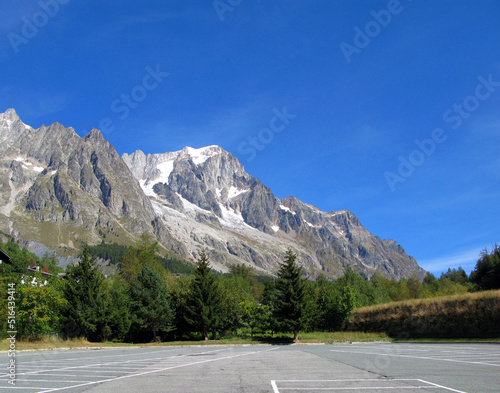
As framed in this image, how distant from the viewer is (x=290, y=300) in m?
44.9

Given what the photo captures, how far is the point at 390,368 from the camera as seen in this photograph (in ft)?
47.6

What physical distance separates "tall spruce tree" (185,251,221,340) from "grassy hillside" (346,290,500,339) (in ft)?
69.2

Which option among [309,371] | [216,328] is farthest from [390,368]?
[216,328]

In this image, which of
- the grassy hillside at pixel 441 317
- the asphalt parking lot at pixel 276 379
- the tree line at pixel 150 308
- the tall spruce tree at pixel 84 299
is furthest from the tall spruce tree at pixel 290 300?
the asphalt parking lot at pixel 276 379

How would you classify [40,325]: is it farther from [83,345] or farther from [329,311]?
[329,311]

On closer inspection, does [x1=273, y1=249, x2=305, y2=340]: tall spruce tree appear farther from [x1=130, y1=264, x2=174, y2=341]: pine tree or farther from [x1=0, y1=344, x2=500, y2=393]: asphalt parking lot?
[x1=0, y1=344, x2=500, y2=393]: asphalt parking lot

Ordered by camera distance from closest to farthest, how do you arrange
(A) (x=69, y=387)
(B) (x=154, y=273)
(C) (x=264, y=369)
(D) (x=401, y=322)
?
(A) (x=69, y=387) → (C) (x=264, y=369) → (D) (x=401, y=322) → (B) (x=154, y=273)

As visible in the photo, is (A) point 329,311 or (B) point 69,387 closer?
(B) point 69,387

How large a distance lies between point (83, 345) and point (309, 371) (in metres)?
30.4

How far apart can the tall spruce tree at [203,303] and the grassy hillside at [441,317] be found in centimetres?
2108

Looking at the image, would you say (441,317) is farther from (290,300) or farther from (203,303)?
(203,303)

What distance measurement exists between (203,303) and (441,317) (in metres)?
28.8

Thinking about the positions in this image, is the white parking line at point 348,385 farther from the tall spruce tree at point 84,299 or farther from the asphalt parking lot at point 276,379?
the tall spruce tree at point 84,299

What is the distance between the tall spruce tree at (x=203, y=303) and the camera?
158 ft
